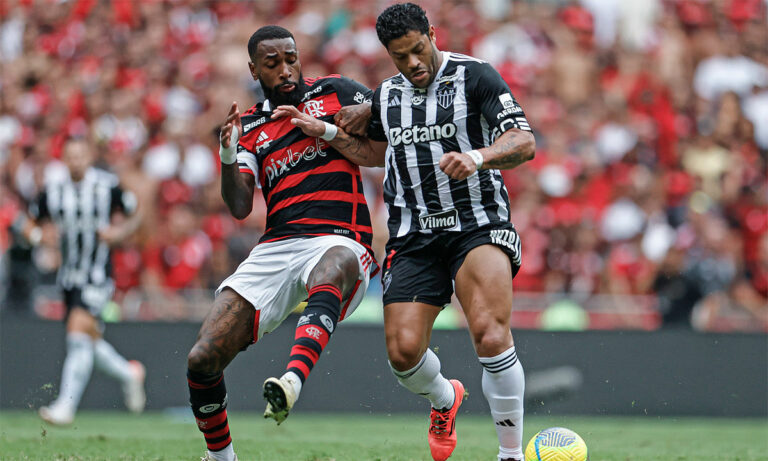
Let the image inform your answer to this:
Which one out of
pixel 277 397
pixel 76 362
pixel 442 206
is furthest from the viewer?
pixel 76 362

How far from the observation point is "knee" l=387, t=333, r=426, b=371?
6.47 meters

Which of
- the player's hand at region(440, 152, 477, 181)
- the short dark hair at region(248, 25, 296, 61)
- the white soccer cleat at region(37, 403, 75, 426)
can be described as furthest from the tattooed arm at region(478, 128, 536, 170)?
the white soccer cleat at region(37, 403, 75, 426)

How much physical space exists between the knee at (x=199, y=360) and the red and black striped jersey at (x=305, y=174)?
37.0 inches

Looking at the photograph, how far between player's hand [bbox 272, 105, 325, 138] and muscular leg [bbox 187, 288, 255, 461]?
1168 mm

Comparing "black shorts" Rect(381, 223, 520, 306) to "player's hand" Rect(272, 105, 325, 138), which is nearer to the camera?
"black shorts" Rect(381, 223, 520, 306)

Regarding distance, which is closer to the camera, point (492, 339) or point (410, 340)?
point (492, 339)

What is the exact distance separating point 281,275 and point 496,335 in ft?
5.09

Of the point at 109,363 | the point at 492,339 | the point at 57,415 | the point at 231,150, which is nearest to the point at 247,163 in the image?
the point at 231,150

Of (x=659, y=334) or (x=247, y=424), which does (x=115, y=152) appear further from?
(x=659, y=334)

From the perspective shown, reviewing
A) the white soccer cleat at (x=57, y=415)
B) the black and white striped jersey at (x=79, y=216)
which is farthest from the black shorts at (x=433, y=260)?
the black and white striped jersey at (x=79, y=216)

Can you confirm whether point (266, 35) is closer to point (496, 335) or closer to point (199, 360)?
point (199, 360)

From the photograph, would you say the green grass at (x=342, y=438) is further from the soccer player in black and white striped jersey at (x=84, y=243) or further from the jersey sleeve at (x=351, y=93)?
the jersey sleeve at (x=351, y=93)

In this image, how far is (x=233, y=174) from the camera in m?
6.80

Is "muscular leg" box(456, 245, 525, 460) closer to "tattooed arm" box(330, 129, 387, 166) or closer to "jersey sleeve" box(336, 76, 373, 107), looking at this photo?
"tattooed arm" box(330, 129, 387, 166)
